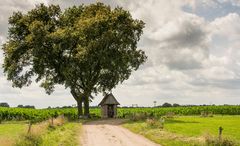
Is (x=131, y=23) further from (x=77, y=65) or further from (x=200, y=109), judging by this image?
(x=200, y=109)

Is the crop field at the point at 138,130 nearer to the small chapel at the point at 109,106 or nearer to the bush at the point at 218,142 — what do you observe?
the bush at the point at 218,142

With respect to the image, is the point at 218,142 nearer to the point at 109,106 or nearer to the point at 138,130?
the point at 138,130

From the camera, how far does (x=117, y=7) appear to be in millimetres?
68250

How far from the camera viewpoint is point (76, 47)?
221 ft

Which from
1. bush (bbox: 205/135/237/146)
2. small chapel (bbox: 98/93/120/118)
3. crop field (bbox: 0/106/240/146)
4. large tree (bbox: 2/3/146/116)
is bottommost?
bush (bbox: 205/135/237/146)

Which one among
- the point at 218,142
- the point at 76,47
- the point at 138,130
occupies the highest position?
the point at 76,47

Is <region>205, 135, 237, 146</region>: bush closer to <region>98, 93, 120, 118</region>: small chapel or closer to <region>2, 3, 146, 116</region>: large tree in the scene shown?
<region>2, 3, 146, 116</region>: large tree

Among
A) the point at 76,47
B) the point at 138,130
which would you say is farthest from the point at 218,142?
the point at 76,47

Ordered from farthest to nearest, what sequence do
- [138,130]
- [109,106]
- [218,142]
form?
1. [109,106]
2. [138,130]
3. [218,142]

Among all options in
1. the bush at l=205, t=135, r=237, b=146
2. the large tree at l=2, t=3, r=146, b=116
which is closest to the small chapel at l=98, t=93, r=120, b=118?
the large tree at l=2, t=3, r=146, b=116

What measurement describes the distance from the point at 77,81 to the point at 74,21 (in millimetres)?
10380

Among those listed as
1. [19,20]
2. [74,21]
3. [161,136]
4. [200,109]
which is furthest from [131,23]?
[200,109]

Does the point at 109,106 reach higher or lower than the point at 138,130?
higher

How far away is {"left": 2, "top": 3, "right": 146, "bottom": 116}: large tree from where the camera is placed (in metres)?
63.9
